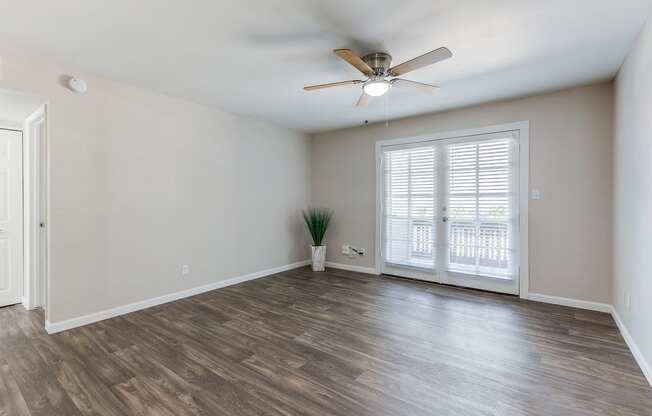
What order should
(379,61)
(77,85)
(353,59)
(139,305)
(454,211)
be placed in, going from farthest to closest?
(454,211) < (139,305) < (77,85) < (379,61) < (353,59)

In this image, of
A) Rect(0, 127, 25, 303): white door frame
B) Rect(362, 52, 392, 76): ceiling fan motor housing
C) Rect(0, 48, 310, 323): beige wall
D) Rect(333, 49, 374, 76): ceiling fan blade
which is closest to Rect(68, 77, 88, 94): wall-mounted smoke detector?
Rect(0, 48, 310, 323): beige wall

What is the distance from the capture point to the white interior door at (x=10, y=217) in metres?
3.56

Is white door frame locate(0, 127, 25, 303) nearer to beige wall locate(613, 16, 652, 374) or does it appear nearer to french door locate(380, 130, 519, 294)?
french door locate(380, 130, 519, 294)

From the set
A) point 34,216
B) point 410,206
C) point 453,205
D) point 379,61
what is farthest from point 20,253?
point 453,205

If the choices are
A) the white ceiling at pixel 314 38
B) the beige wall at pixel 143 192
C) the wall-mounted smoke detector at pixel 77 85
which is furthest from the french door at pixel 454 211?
the wall-mounted smoke detector at pixel 77 85

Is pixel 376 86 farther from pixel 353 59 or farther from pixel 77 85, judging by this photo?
pixel 77 85

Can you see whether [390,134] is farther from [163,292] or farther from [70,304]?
[70,304]

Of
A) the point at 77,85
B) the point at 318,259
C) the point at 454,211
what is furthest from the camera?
the point at 318,259

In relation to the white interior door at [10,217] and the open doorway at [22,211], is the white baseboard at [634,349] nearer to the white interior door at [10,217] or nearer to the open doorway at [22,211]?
the open doorway at [22,211]

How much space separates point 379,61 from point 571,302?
11.3 feet

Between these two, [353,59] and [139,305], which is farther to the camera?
[139,305]

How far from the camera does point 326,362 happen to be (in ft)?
7.52

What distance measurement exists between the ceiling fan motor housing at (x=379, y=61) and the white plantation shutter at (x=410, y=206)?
6.87 feet

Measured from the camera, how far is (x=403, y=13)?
81.0 inches
